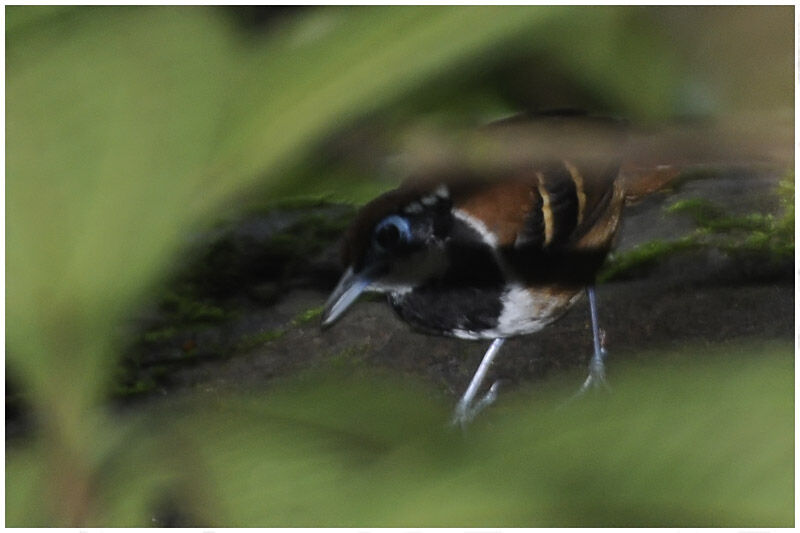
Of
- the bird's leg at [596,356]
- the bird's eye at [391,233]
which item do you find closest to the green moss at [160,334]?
the bird's eye at [391,233]

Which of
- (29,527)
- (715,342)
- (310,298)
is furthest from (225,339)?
(715,342)

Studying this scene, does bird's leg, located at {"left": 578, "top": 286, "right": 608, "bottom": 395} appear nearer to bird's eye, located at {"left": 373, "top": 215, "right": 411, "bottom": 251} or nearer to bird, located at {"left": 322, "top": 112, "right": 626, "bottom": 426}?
bird, located at {"left": 322, "top": 112, "right": 626, "bottom": 426}

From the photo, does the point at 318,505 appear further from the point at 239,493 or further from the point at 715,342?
the point at 715,342

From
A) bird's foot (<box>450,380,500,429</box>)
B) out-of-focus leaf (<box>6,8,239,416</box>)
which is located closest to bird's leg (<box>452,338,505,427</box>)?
bird's foot (<box>450,380,500,429</box>)

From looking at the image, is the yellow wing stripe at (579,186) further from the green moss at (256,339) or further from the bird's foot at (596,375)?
the green moss at (256,339)

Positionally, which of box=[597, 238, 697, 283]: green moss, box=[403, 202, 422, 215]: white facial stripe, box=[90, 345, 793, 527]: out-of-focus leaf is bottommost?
box=[90, 345, 793, 527]: out-of-focus leaf

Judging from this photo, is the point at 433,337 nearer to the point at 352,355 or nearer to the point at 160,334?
the point at 352,355

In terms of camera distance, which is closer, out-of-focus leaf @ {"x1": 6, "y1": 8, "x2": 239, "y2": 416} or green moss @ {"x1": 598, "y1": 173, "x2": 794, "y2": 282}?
out-of-focus leaf @ {"x1": 6, "y1": 8, "x2": 239, "y2": 416}

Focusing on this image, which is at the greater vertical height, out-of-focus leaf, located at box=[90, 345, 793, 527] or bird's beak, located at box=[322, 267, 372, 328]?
bird's beak, located at box=[322, 267, 372, 328]
